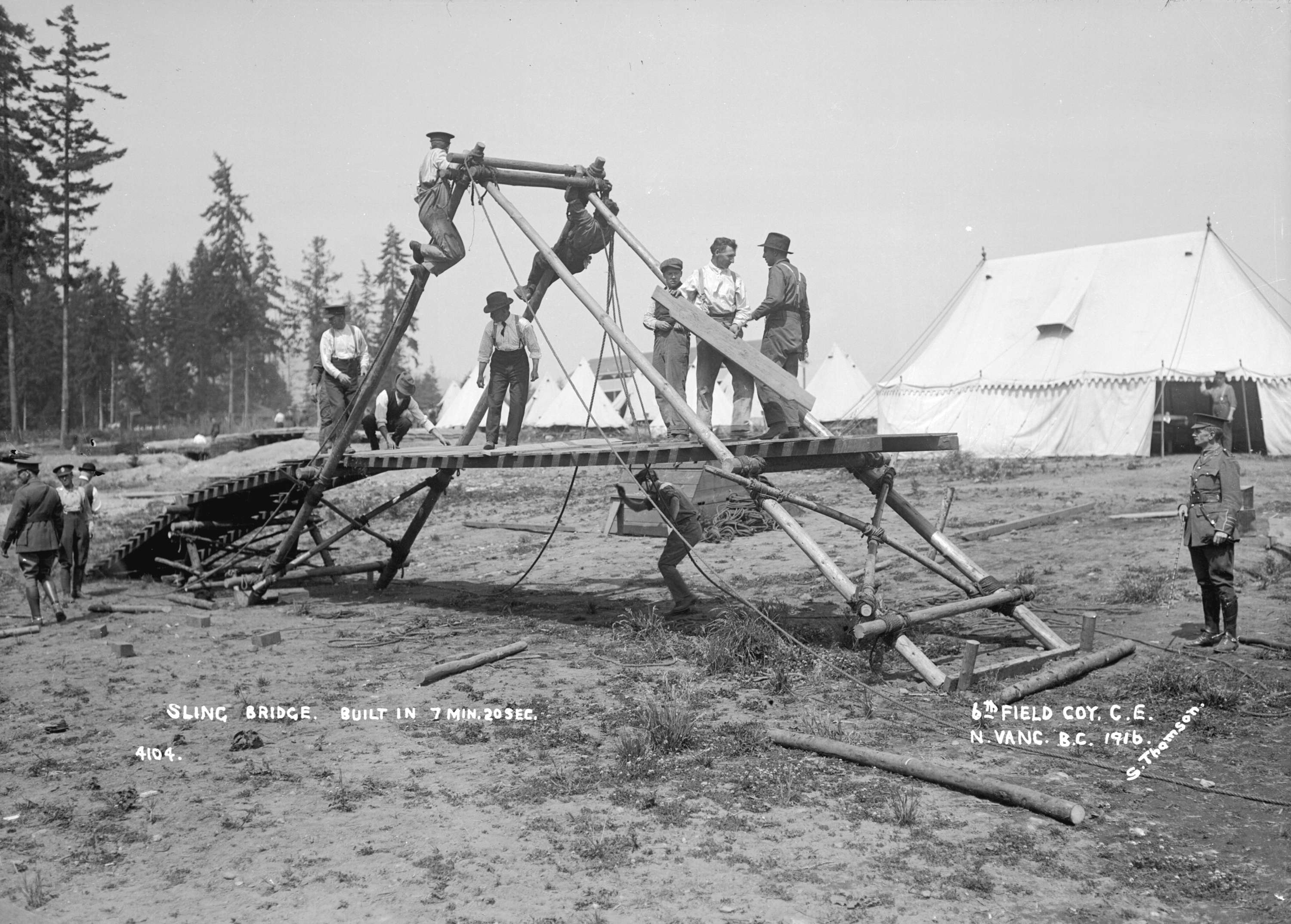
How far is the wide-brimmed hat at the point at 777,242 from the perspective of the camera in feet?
32.3

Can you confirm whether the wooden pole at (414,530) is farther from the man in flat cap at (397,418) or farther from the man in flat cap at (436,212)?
the man in flat cap at (436,212)

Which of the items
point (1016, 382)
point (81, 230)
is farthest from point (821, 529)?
point (81, 230)

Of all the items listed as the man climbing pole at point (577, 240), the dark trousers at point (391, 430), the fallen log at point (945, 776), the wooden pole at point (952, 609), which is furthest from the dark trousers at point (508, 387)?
the fallen log at point (945, 776)

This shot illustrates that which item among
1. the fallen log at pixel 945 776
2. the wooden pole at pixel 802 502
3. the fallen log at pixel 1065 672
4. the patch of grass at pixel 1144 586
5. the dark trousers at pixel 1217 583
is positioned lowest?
the fallen log at pixel 945 776

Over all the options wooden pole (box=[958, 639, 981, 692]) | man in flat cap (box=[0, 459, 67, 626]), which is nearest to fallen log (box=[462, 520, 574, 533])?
man in flat cap (box=[0, 459, 67, 626])

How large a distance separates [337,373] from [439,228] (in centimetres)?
267

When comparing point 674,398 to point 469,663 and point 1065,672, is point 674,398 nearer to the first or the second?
point 469,663

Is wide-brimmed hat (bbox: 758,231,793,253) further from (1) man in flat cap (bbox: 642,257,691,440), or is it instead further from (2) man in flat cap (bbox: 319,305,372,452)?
(2) man in flat cap (bbox: 319,305,372,452)

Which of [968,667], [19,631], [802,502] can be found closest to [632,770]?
[968,667]

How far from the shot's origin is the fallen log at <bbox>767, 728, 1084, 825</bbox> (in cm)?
511

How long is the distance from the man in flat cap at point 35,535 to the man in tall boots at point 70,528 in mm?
1327

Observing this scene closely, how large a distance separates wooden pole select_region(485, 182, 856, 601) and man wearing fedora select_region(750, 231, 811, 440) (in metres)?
0.88

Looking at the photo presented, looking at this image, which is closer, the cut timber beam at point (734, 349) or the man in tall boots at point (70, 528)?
the cut timber beam at point (734, 349)

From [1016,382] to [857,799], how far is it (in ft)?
74.8
